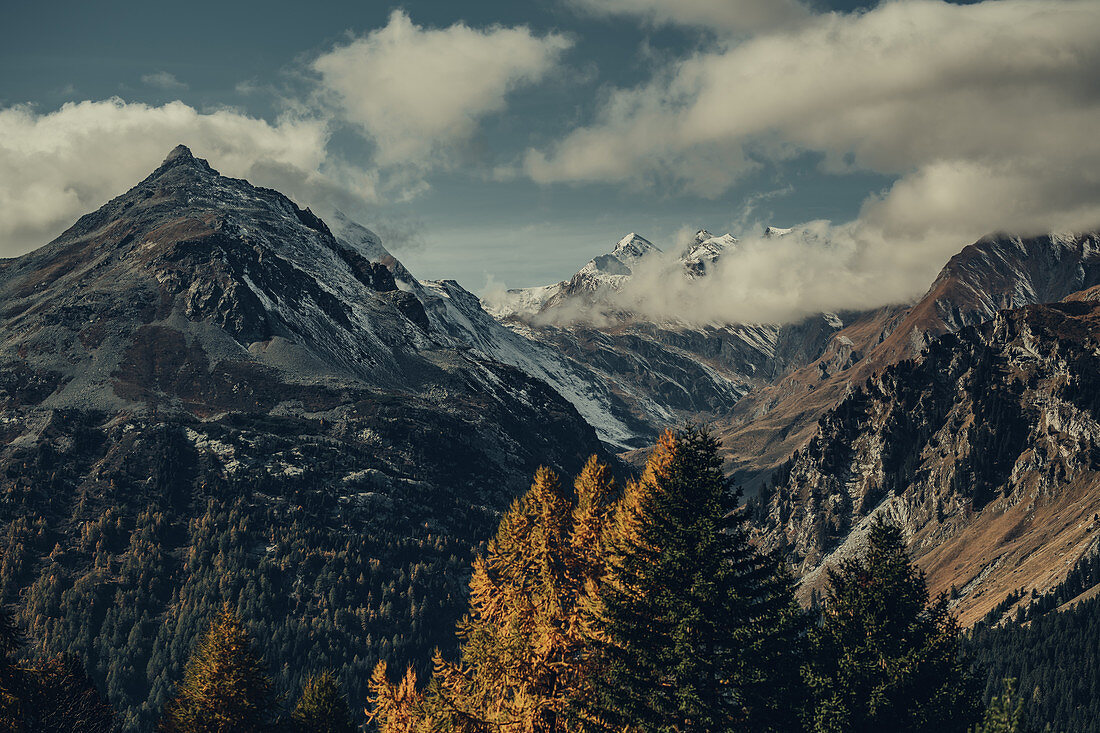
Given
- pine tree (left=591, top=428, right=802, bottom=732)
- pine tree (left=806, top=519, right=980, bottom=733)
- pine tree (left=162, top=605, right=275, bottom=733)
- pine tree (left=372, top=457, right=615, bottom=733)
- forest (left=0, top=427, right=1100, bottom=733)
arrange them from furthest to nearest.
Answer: pine tree (left=162, top=605, right=275, bottom=733), pine tree (left=806, top=519, right=980, bottom=733), pine tree (left=372, top=457, right=615, bottom=733), forest (left=0, top=427, right=1100, bottom=733), pine tree (left=591, top=428, right=802, bottom=732)

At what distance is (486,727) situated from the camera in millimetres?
44812

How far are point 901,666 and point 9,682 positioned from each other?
46.1 metres

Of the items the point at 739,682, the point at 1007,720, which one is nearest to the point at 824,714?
the point at 739,682

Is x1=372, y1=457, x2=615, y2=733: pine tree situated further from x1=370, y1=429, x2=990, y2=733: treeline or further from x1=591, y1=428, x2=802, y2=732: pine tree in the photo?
x1=591, y1=428, x2=802, y2=732: pine tree

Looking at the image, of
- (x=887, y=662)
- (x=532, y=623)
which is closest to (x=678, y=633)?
(x=532, y=623)

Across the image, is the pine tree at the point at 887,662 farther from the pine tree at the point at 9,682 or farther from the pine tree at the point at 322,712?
the pine tree at the point at 9,682

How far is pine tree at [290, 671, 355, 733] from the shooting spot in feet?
228

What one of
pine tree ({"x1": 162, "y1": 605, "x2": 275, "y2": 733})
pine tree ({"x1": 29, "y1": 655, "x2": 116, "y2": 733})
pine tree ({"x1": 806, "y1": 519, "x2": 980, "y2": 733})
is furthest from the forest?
pine tree ({"x1": 162, "y1": 605, "x2": 275, "y2": 733})

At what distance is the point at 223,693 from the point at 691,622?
33.8 m

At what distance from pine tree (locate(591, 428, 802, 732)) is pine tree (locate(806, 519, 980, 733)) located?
236cm

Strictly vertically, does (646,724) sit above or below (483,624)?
below

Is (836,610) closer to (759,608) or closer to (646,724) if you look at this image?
(759,608)

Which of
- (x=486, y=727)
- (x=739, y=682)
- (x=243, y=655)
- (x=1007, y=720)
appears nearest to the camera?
(x=1007, y=720)

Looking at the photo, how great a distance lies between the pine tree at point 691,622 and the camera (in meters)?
42.1
